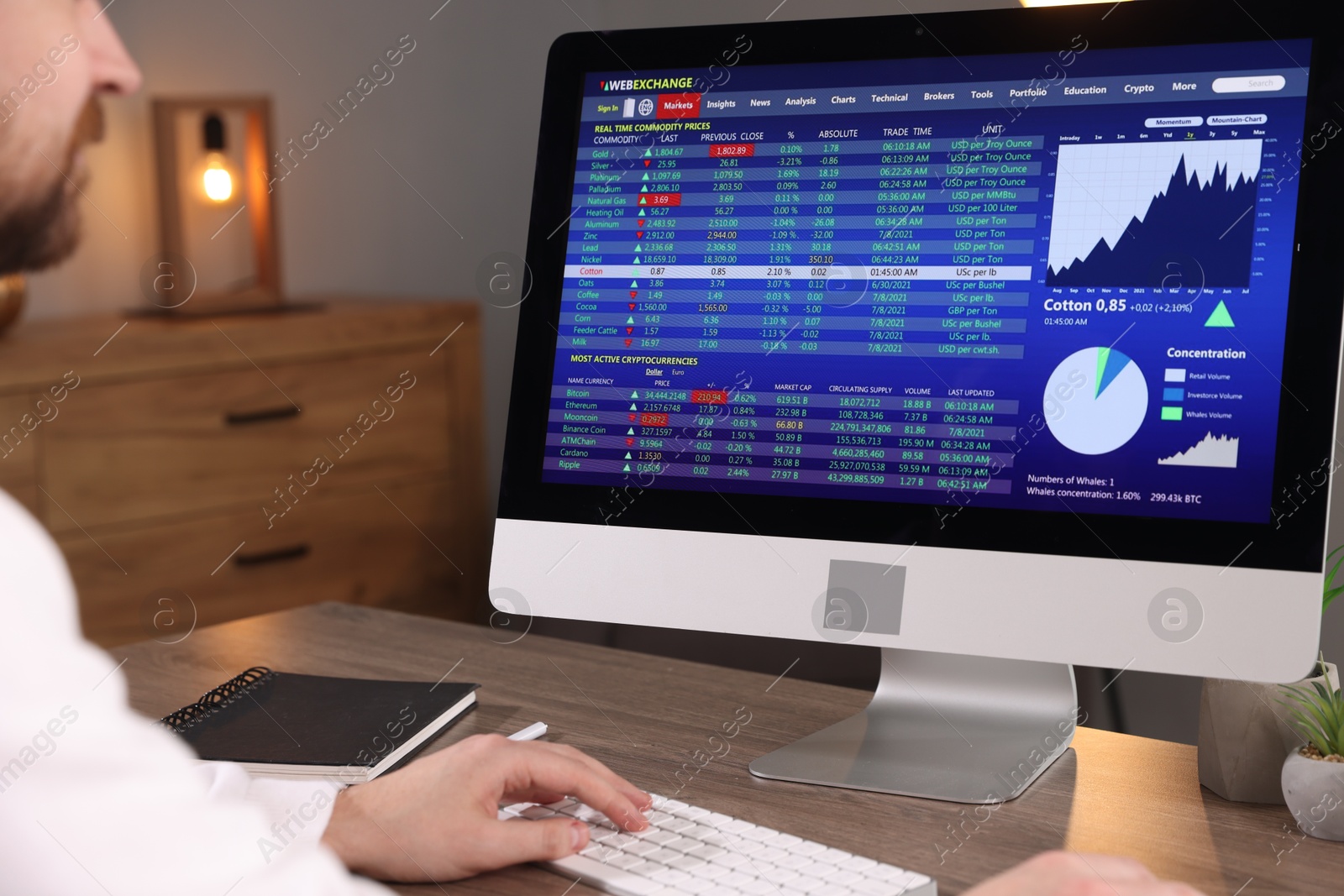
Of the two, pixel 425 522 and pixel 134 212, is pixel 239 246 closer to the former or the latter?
pixel 134 212

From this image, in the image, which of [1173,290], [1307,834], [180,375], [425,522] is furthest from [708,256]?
[425,522]

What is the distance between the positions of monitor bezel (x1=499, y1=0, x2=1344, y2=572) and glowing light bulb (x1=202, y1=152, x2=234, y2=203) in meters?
2.04

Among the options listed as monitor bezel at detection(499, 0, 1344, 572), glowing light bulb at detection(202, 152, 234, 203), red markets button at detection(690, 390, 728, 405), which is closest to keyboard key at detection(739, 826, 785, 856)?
monitor bezel at detection(499, 0, 1344, 572)

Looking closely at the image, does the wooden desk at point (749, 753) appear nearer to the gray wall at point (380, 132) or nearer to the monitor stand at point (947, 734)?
the monitor stand at point (947, 734)

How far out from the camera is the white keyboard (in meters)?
0.71

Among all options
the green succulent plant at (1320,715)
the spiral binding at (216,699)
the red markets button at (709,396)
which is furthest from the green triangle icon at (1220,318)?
the spiral binding at (216,699)

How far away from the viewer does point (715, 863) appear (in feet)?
2.46

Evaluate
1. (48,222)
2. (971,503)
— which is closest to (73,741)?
(48,222)

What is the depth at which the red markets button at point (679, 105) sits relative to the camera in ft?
3.40

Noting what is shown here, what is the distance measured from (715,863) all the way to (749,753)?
0.24 meters

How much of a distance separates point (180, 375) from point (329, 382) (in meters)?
0.36

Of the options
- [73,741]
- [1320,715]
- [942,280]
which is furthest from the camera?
[942,280]

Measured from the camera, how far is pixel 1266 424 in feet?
2.77

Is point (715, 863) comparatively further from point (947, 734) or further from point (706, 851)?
point (947, 734)
